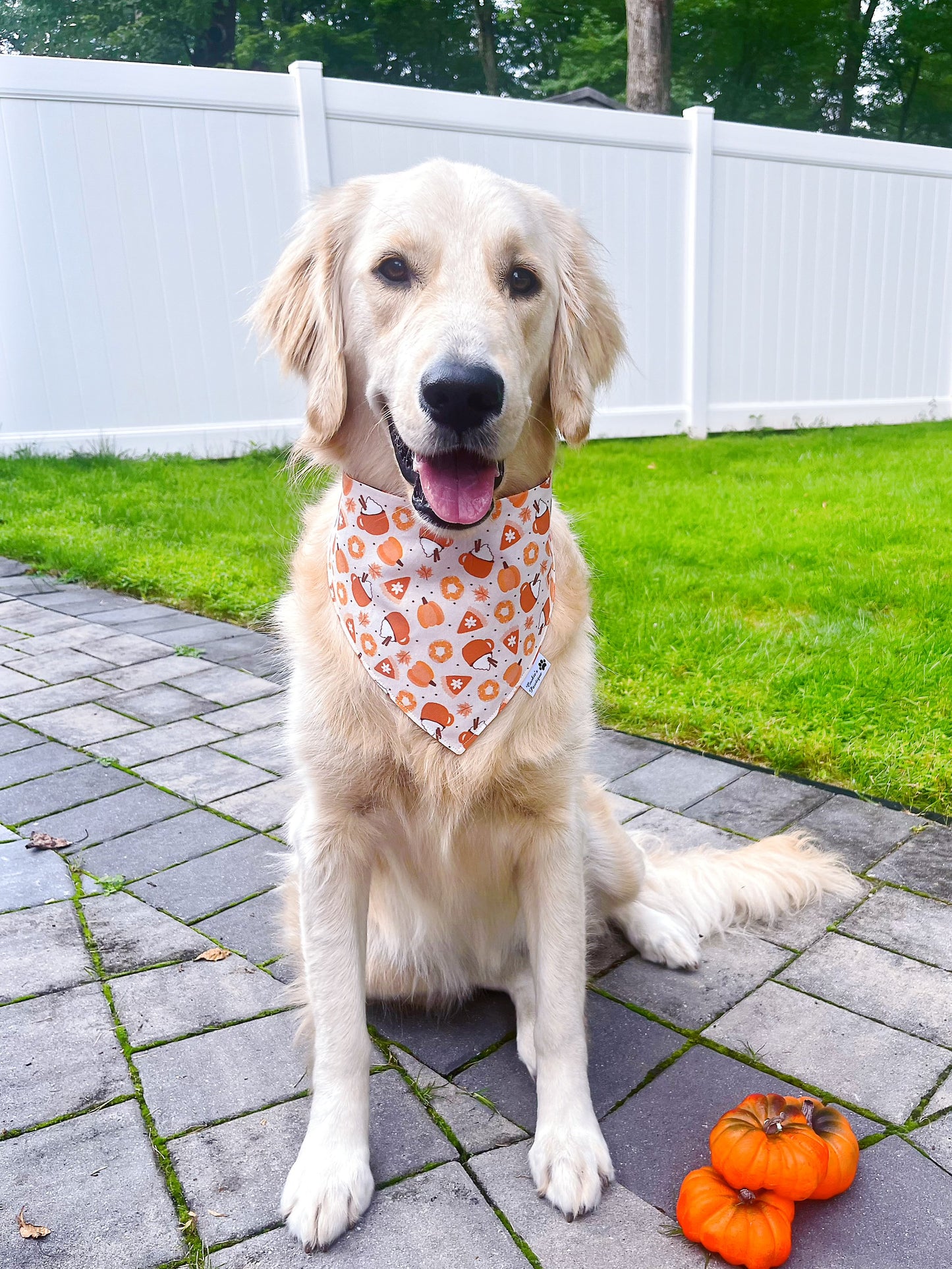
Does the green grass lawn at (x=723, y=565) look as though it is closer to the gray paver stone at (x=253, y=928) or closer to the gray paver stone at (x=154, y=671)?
the gray paver stone at (x=154, y=671)

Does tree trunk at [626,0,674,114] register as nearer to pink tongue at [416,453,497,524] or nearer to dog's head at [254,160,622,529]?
dog's head at [254,160,622,529]

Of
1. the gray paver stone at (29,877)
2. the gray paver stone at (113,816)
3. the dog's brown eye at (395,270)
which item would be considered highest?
the dog's brown eye at (395,270)

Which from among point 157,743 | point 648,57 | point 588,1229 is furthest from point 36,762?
point 648,57

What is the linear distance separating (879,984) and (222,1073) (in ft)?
4.57

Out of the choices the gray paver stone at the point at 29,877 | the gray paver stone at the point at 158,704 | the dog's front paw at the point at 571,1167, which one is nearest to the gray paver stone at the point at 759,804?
the dog's front paw at the point at 571,1167

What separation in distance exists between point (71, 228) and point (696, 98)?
72.2 feet

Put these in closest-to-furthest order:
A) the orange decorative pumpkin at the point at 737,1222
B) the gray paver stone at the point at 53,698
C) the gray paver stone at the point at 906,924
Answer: the orange decorative pumpkin at the point at 737,1222
the gray paver stone at the point at 906,924
the gray paver stone at the point at 53,698

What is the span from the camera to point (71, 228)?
7.23 m

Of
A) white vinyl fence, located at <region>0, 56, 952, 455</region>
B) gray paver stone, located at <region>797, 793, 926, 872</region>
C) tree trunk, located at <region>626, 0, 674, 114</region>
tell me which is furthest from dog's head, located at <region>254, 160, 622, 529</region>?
tree trunk, located at <region>626, 0, 674, 114</region>

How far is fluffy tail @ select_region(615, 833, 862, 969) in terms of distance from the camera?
7.88ft

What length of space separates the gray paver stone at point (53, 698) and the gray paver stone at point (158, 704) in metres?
0.10

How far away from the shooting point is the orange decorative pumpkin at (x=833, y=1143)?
1614 mm

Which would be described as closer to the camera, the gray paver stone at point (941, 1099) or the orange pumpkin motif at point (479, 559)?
the gray paver stone at point (941, 1099)

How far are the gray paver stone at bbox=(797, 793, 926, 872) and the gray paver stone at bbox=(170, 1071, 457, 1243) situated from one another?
139 cm
